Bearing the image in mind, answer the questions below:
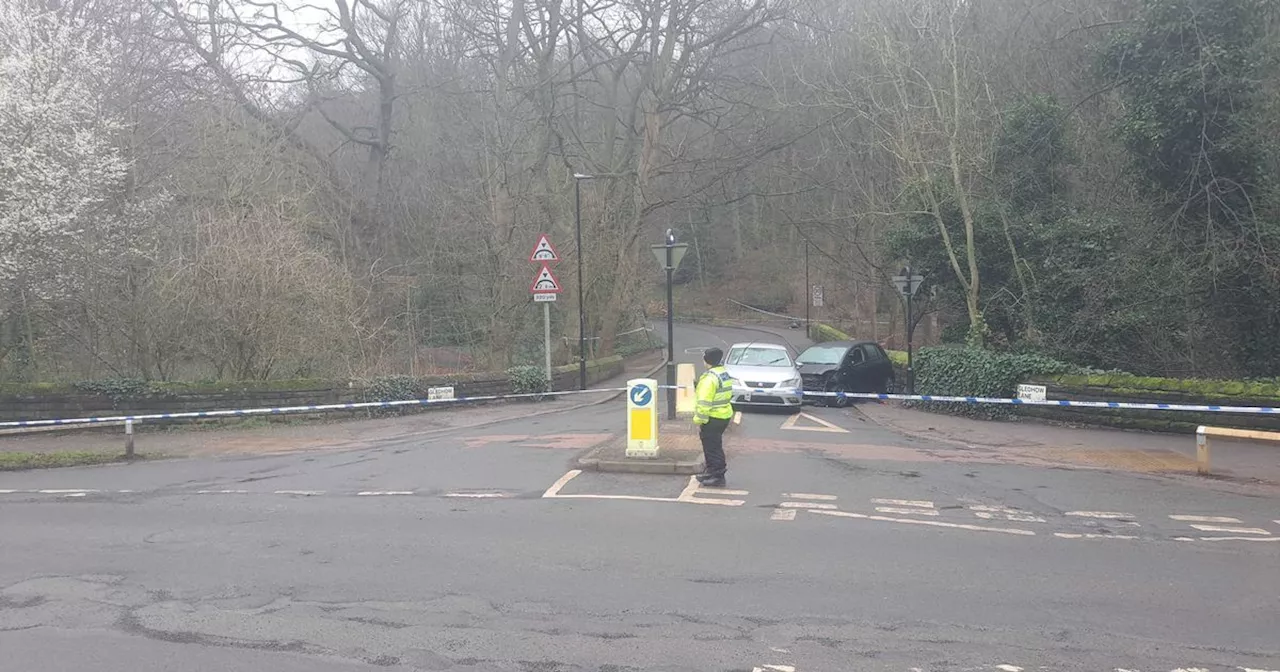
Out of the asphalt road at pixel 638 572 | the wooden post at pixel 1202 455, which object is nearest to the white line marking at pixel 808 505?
the asphalt road at pixel 638 572

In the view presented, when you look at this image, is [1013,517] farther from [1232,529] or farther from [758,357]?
[758,357]

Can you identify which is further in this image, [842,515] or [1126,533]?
[842,515]

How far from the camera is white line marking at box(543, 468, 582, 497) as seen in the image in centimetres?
945

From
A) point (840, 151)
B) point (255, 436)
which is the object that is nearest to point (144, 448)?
point (255, 436)

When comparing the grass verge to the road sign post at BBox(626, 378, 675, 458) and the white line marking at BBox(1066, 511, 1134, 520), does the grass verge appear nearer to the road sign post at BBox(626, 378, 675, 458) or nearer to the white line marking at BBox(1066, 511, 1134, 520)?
the road sign post at BBox(626, 378, 675, 458)

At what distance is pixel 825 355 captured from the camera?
68.9 ft

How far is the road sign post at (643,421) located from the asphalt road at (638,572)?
19.7 inches

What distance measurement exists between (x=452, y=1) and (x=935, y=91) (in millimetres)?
14802

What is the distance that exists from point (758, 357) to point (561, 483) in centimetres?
1010

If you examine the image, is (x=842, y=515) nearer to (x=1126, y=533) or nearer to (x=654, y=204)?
(x=1126, y=533)

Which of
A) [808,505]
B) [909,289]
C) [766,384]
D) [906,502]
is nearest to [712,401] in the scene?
[808,505]

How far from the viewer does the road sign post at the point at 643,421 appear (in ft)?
34.8

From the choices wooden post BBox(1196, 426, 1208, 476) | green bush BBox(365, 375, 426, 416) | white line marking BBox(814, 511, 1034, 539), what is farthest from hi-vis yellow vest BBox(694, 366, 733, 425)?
green bush BBox(365, 375, 426, 416)

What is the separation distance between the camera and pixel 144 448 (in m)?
14.2
